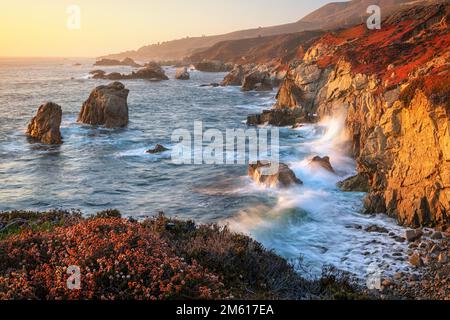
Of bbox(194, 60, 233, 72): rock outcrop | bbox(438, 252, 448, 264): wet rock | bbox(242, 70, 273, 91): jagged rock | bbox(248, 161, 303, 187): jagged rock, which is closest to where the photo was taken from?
bbox(438, 252, 448, 264): wet rock

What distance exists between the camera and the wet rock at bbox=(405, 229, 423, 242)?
1430cm

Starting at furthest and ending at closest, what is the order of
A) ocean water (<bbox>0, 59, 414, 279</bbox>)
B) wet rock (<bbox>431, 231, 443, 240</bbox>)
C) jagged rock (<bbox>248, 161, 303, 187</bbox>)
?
1. jagged rock (<bbox>248, 161, 303, 187</bbox>)
2. ocean water (<bbox>0, 59, 414, 279</bbox>)
3. wet rock (<bbox>431, 231, 443, 240</bbox>)

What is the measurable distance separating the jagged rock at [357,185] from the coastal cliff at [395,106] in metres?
0.21

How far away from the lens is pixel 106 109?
3931 centimetres

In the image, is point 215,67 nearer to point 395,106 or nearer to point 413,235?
point 395,106

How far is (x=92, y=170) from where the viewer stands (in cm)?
2584

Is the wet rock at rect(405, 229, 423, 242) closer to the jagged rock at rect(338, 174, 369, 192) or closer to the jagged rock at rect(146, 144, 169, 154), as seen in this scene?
the jagged rock at rect(338, 174, 369, 192)

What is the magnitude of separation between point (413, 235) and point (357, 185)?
6244mm

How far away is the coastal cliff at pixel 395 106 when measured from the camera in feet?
51.9

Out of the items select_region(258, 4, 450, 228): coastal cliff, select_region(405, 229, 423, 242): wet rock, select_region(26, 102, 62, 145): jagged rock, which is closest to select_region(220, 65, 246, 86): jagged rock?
select_region(258, 4, 450, 228): coastal cliff

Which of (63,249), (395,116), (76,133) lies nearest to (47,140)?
(76,133)

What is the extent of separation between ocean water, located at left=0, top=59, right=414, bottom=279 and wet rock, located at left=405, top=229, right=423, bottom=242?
498 millimetres

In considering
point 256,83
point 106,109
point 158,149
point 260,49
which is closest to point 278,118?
point 158,149

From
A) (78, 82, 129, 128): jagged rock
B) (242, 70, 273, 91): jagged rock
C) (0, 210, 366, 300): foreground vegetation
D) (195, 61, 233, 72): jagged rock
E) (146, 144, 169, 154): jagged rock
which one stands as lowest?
(146, 144, 169, 154): jagged rock
